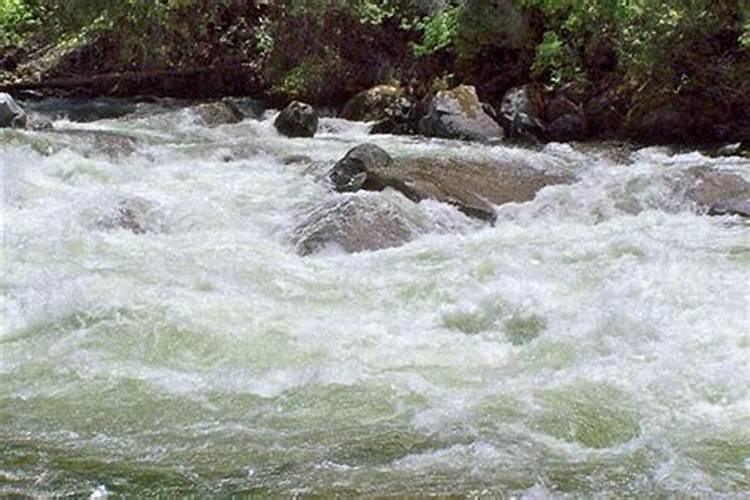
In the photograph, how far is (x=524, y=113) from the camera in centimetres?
1310

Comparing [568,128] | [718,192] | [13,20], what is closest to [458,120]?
[568,128]

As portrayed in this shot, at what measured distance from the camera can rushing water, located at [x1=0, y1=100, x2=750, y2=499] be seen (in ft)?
11.8

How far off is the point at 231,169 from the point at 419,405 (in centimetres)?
661

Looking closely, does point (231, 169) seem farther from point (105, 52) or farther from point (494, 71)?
point (105, 52)

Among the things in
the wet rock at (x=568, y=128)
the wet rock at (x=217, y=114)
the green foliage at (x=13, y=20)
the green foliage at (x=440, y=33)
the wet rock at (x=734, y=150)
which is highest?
the green foliage at (x=440, y=33)

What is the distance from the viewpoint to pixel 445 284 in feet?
21.2

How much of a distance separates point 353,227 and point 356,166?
5.38ft

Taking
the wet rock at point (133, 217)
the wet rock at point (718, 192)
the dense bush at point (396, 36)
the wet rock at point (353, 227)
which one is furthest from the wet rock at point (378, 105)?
the wet rock at point (133, 217)

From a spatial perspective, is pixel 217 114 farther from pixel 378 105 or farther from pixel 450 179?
pixel 450 179

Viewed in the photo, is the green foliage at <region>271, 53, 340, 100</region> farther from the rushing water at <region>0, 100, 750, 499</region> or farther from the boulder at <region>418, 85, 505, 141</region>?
the rushing water at <region>0, 100, 750, 499</region>

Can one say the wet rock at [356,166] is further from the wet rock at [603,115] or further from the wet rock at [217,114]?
the wet rock at [217,114]

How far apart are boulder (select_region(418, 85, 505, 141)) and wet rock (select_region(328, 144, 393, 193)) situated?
11.1ft

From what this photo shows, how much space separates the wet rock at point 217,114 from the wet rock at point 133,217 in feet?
18.9

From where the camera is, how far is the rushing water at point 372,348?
3.60 metres
